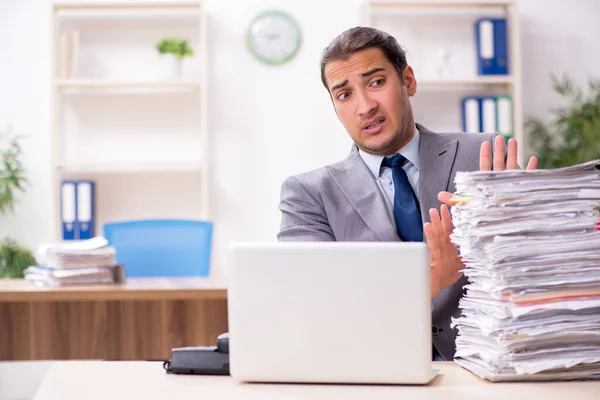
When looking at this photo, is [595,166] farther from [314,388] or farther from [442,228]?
[314,388]

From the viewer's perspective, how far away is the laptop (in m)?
1.19

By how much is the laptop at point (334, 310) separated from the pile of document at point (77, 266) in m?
1.80

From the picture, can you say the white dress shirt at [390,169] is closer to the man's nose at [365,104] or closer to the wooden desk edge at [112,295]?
the man's nose at [365,104]

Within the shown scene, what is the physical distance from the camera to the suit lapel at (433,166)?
6.64 feet

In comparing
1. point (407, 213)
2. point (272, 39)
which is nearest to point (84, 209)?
point (272, 39)

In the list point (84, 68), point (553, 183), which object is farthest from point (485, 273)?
point (84, 68)

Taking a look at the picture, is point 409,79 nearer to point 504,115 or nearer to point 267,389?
point 267,389

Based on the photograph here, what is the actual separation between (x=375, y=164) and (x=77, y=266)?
1.31 metres

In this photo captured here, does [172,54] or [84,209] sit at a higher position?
[172,54]

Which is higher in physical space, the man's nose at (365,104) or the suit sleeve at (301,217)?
the man's nose at (365,104)

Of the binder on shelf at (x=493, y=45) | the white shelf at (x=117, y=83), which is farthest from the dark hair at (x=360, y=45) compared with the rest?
the binder on shelf at (x=493, y=45)

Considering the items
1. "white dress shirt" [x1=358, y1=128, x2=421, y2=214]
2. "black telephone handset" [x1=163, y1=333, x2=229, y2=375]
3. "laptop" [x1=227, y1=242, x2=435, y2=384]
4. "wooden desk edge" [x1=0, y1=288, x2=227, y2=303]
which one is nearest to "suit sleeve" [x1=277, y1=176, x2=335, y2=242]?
"white dress shirt" [x1=358, y1=128, x2=421, y2=214]

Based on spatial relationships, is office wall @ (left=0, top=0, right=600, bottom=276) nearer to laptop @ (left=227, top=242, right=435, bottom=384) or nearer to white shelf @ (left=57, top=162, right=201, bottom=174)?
white shelf @ (left=57, top=162, right=201, bottom=174)

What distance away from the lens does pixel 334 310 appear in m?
1.20
